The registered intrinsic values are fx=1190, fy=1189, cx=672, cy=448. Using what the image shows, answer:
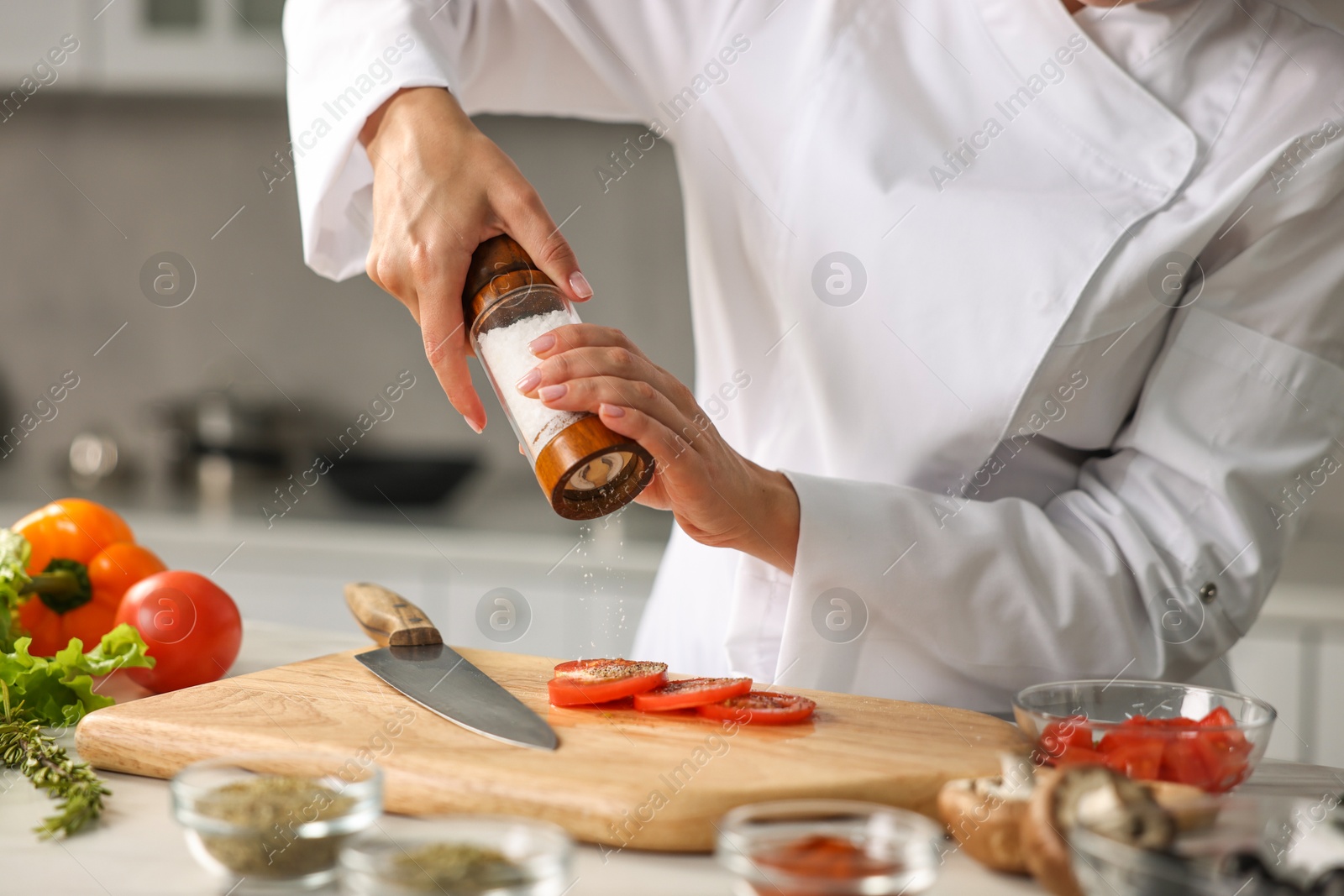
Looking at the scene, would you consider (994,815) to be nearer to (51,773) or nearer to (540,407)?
(540,407)

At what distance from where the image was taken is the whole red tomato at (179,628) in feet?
3.00

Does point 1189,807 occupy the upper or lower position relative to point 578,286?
lower

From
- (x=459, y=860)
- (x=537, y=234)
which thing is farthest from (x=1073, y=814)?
(x=537, y=234)

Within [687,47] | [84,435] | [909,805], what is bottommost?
[909,805]

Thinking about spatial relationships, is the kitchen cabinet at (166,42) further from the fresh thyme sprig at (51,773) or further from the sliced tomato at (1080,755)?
the sliced tomato at (1080,755)

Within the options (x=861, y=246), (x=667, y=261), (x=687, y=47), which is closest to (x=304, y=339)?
(x=667, y=261)

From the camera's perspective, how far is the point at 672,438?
2.56ft

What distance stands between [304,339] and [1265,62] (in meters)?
2.21

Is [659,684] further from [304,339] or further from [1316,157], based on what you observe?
[304,339]

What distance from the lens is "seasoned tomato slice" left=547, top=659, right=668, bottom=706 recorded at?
0.78 metres

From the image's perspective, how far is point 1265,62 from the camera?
3.18 ft

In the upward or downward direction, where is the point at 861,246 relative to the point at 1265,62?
downward

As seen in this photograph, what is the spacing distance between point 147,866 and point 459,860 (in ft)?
0.68

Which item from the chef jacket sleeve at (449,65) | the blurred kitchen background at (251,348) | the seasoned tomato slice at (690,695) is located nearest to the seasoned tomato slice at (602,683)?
the seasoned tomato slice at (690,695)
